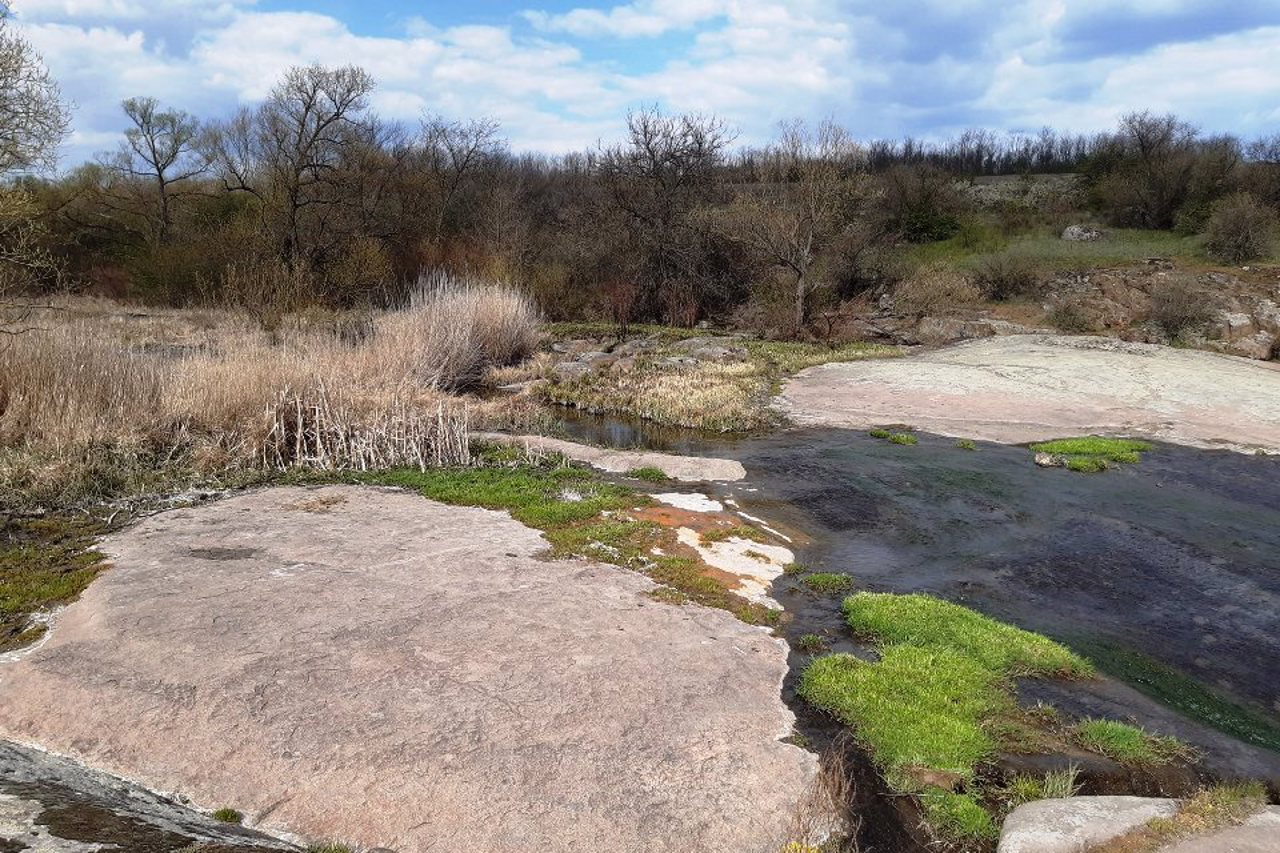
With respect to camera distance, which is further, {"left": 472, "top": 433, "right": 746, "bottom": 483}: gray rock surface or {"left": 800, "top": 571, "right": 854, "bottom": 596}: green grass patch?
{"left": 472, "top": 433, "right": 746, "bottom": 483}: gray rock surface

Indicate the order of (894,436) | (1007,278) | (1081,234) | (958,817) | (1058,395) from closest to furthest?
(958,817)
(894,436)
(1058,395)
(1007,278)
(1081,234)

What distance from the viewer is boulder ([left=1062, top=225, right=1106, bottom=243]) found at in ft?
114

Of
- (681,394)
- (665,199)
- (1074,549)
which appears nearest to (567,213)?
(665,199)

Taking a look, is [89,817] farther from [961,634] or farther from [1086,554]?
[1086,554]

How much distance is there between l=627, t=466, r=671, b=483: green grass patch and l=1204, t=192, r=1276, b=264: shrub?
27254mm

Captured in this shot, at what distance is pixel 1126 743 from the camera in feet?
16.3

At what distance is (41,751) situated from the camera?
14.0 feet

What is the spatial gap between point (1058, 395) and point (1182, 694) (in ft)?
41.0

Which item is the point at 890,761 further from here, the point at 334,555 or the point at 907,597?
the point at 334,555

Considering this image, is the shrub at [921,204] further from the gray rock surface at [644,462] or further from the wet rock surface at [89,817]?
the wet rock surface at [89,817]

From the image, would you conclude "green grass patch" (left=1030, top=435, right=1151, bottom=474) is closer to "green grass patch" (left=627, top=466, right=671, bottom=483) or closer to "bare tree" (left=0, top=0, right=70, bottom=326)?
"green grass patch" (left=627, top=466, right=671, bottom=483)

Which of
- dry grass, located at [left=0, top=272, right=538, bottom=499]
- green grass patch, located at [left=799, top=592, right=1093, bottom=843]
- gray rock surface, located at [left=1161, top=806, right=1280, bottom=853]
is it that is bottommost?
green grass patch, located at [left=799, top=592, right=1093, bottom=843]

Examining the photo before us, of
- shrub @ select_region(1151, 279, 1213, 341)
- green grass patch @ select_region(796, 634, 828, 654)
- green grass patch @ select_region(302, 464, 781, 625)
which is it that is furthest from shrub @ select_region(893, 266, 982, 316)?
green grass patch @ select_region(796, 634, 828, 654)

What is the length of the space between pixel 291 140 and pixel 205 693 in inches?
1235
